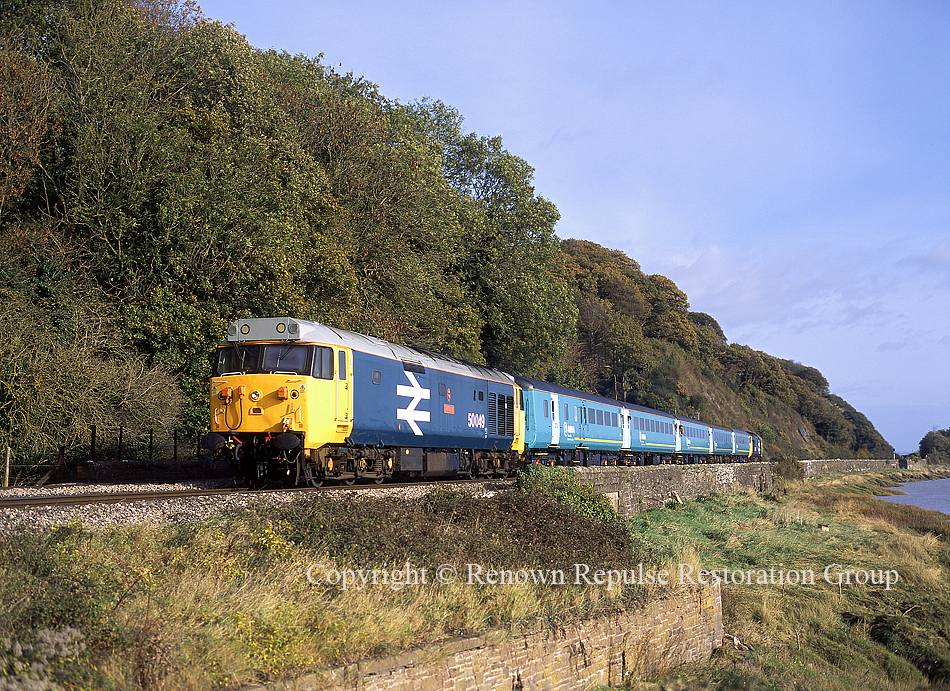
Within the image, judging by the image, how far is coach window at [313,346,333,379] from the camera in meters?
14.8

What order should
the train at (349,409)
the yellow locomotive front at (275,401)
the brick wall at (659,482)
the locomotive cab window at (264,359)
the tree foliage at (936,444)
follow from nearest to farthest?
the yellow locomotive front at (275,401), the train at (349,409), the locomotive cab window at (264,359), the brick wall at (659,482), the tree foliage at (936,444)

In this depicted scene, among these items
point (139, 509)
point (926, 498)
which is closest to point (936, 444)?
point (926, 498)

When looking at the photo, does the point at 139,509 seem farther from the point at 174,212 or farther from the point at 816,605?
the point at 816,605

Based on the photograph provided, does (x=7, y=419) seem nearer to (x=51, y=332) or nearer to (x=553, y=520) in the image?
(x=51, y=332)

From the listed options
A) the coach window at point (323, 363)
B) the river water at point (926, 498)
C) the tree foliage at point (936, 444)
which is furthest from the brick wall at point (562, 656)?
the tree foliage at point (936, 444)

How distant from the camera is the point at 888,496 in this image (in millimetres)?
62156

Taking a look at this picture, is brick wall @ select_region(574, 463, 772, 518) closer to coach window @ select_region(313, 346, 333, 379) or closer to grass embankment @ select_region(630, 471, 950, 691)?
grass embankment @ select_region(630, 471, 950, 691)

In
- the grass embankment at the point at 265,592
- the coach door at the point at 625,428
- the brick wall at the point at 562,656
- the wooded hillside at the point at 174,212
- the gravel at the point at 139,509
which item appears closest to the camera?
the grass embankment at the point at 265,592

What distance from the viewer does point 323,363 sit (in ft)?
49.1

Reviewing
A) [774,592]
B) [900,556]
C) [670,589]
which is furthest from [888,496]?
[670,589]

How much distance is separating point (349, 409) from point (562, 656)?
22.9 feet

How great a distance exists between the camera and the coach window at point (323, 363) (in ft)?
48.6

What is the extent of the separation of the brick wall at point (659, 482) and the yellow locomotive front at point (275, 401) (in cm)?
851

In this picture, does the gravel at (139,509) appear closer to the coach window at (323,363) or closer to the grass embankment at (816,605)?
the coach window at (323,363)
